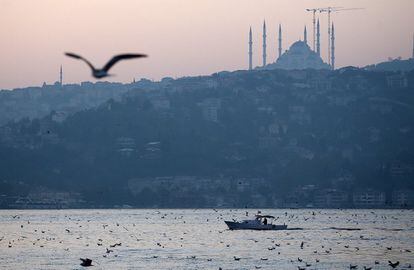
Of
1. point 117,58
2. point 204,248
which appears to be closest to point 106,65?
point 117,58

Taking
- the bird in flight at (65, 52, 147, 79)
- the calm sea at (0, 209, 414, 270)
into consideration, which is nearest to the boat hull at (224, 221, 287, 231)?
the calm sea at (0, 209, 414, 270)

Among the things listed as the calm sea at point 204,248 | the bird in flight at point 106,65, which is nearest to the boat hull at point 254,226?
the calm sea at point 204,248

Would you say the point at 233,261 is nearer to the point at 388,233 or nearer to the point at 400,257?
the point at 400,257

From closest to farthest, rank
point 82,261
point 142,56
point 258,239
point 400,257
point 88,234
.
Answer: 1. point 142,56
2. point 82,261
3. point 400,257
4. point 258,239
5. point 88,234

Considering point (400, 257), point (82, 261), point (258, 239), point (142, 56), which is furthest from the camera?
point (258, 239)

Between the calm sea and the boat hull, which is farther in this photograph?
the boat hull

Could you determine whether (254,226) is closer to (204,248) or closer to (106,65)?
(204,248)

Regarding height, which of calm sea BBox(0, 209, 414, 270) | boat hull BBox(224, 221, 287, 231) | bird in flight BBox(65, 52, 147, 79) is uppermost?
bird in flight BBox(65, 52, 147, 79)

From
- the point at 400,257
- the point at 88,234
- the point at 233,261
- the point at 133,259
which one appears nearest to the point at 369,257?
the point at 400,257

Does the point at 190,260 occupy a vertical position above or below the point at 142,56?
below

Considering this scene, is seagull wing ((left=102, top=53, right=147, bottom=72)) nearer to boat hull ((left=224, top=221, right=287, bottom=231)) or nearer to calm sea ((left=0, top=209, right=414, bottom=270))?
calm sea ((left=0, top=209, right=414, bottom=270))

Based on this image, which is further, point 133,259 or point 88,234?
point 88,234
